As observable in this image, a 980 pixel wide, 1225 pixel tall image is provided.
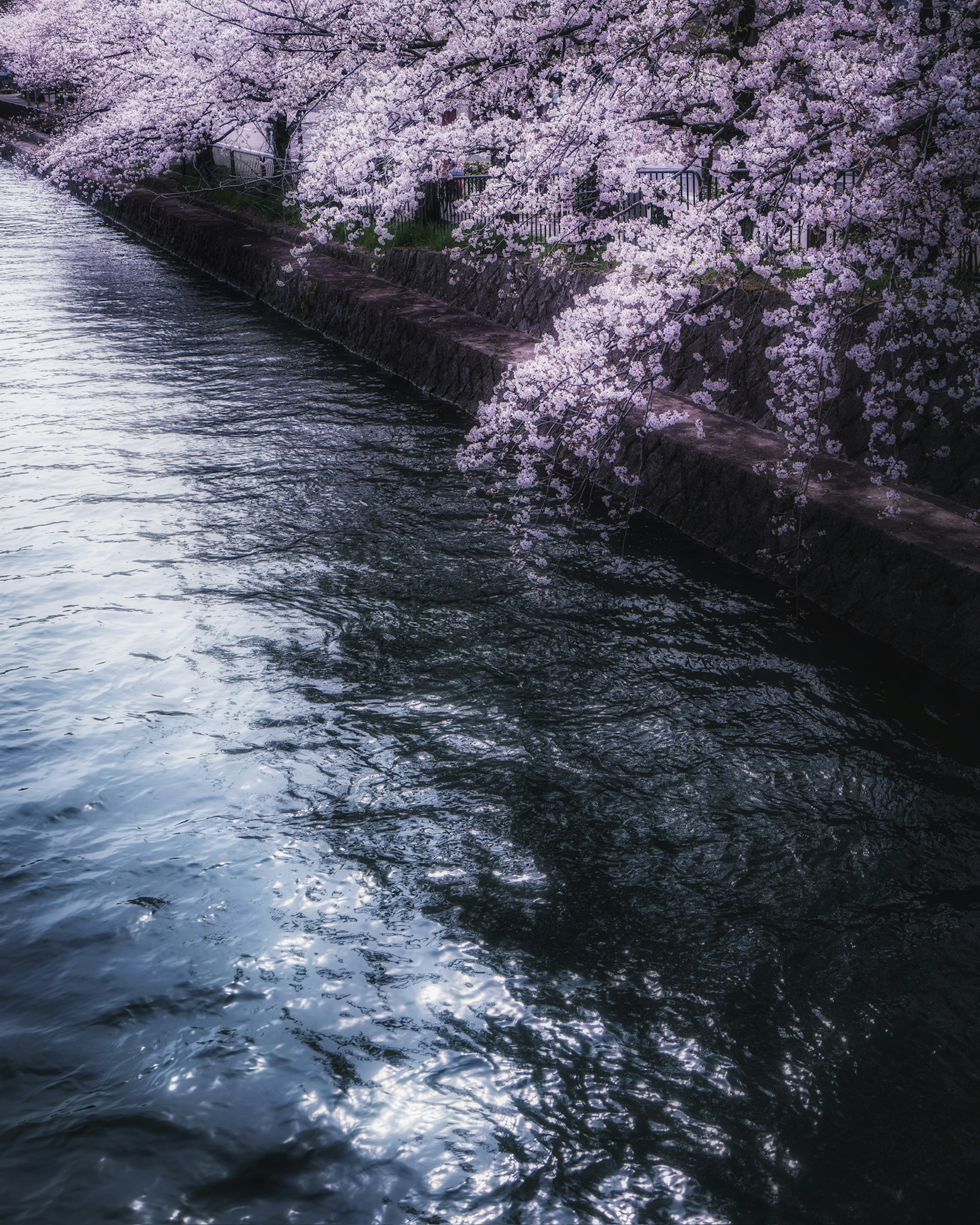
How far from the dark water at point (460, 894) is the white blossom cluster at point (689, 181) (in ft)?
5.72

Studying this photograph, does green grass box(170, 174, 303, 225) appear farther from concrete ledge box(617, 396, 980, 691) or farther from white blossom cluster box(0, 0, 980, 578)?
concrete ledge box(617, 396, 980, 691)

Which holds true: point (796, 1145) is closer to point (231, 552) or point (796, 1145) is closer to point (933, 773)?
point (933, 773)

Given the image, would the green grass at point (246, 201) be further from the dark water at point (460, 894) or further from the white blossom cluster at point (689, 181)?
the dark water at point (460, 894)

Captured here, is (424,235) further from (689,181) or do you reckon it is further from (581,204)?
(581,204)

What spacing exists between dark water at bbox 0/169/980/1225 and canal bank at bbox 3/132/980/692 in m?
0.39

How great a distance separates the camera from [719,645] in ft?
26.2

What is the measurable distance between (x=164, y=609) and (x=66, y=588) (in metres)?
1.07

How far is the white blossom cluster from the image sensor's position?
7258 mm

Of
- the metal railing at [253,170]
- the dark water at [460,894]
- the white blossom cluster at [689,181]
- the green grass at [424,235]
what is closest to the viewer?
the dark water at [460,894]

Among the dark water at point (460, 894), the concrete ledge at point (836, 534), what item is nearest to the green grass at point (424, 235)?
the concrete ledge at point (836, 534)

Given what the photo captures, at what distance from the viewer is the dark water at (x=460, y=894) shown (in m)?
4.21

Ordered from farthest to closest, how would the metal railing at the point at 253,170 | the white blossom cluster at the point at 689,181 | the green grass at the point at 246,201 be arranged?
the green grass at the point at 246,201, the metal railing at the point at 253,170, the white blossom cluster at the point at 689,181

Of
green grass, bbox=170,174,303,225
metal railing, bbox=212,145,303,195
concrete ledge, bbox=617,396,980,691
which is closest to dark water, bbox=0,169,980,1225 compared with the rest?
concrete ledge, bbox=617,396,980,691

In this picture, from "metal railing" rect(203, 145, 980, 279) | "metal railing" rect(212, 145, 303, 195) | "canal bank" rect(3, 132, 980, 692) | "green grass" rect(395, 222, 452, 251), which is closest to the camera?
"canal bank" rect(3, 132, 980, 692)
